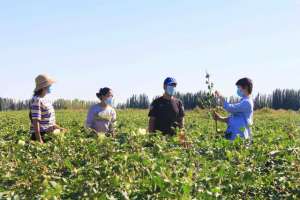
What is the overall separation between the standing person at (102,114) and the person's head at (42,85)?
1104 millimetres

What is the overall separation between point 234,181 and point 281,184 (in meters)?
0.45

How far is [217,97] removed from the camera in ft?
22.2

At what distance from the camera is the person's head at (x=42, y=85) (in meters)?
7.19

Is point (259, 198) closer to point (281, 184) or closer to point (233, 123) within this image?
point (281, 184)

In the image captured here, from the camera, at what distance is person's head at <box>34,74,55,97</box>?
23.6ft

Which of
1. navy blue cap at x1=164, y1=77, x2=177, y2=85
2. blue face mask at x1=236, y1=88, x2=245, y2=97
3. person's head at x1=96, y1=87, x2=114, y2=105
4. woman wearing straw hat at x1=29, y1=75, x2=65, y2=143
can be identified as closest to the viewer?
woman wearing straw hat at x1=29, y1=75, x2=65, y2=143

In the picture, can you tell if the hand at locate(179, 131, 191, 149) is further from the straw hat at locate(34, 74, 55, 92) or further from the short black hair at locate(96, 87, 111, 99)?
the short black hair at locate(96, 87, 111, 99)

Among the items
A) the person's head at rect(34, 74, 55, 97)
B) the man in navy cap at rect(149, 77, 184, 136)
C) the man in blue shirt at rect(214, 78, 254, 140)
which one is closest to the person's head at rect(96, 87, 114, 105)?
the man in navy cap at rect(149, 77, 184, 136)

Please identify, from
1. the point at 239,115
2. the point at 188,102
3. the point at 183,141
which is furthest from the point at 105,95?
the point at 188,102

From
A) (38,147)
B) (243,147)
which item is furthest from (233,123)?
(38,147)

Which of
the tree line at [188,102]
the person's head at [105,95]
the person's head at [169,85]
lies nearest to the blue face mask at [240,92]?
the person's head at [169,85]

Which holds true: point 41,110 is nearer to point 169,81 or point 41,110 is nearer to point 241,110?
point 169,81

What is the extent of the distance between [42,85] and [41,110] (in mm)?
311

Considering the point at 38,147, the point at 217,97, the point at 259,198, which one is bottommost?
the point at 259,198
